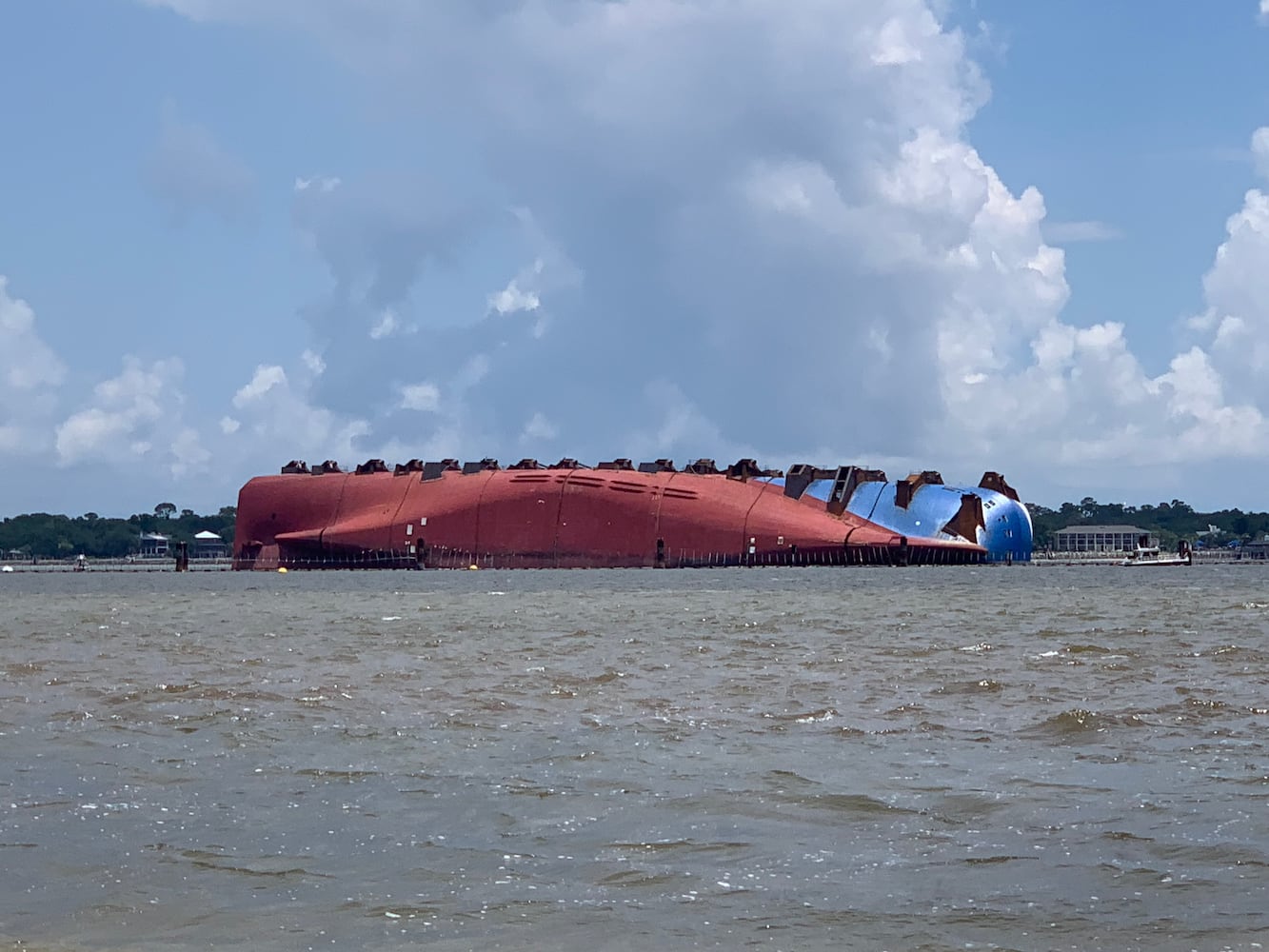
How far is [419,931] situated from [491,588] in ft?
172

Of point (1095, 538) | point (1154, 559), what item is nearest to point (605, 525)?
point (1154, 559)

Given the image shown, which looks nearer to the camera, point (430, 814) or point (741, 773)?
point (430, 814)

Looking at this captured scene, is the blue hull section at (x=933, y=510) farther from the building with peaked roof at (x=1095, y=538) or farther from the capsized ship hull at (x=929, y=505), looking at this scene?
the building with peaked roof at (x=1095, y=538)

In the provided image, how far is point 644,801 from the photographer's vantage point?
9.74 m

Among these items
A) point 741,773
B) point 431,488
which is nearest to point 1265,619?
point 741,773

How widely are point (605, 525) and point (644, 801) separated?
8059 cm

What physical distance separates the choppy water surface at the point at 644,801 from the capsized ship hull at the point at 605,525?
6746 centimetres

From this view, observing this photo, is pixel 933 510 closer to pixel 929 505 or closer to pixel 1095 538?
pixel 929 505

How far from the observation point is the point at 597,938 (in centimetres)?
671

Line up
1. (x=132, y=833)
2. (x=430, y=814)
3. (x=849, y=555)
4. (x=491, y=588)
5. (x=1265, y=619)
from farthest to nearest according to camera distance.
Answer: (x=849, y=555) < (x=491, y=588) < (x=1265, y=619) < (x=430, y=814) < (x=132, y=833)

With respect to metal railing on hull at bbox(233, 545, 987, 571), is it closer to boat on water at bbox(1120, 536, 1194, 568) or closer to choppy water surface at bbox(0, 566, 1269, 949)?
boat on water at bbox(1120, 536, 1194, 568)

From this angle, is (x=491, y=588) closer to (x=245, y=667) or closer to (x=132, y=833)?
(x=245, y=667)

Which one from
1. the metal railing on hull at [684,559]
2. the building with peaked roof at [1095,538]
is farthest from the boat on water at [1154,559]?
the building with peaked roof at [1095,538]

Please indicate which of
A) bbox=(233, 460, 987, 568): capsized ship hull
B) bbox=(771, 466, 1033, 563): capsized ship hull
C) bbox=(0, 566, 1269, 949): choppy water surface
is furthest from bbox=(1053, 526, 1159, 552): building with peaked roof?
bbox=(0, 566, 1269, 949): choppy water surface
